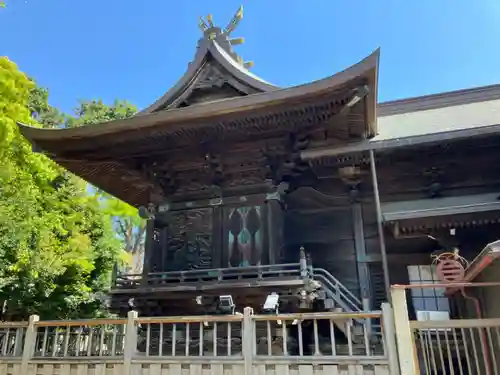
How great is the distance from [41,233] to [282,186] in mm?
8228

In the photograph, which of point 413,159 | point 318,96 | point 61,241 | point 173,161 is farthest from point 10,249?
point 413,159

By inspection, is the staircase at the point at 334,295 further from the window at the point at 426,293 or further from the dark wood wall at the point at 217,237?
the window at the point at 426,293

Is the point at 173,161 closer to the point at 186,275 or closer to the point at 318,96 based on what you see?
the point at 186,275

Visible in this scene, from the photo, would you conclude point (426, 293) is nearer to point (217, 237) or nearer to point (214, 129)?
point (217, 237)

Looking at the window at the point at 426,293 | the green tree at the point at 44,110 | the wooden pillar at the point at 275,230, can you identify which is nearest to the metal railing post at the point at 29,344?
the wooden pillar at the point at 275,230

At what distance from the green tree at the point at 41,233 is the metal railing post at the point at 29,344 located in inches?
137

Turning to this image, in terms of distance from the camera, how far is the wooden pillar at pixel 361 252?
891 centimetres

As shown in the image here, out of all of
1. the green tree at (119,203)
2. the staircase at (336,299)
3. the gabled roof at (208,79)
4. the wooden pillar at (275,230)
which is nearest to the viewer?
the staircase at (336,299)

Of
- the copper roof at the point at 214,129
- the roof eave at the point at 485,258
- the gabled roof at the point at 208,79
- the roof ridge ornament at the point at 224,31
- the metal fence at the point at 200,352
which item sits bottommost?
the metal fence at the point at 200,352

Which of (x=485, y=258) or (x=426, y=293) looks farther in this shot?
(x=426, y=293)

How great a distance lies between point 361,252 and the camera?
9.20m

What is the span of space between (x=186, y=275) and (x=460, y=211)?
18.3ft

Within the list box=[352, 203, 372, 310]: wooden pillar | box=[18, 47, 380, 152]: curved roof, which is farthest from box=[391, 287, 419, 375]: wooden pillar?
box=[18, 47, 380, 152]: curved roof

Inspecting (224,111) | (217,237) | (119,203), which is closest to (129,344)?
(217,237)
